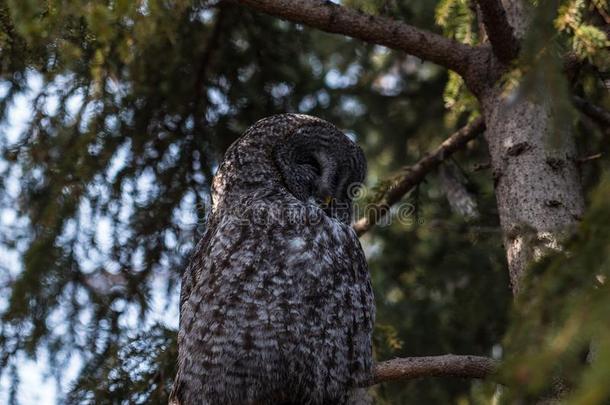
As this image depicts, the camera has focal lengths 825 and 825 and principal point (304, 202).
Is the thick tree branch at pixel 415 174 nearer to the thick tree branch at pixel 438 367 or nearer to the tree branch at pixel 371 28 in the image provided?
the tree branch at pixel 371 28

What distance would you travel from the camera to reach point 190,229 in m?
4.18

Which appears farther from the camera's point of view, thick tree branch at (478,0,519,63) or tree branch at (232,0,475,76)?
tree branch at (232,0,475,76)

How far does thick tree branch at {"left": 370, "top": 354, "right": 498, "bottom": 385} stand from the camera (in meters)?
2.74

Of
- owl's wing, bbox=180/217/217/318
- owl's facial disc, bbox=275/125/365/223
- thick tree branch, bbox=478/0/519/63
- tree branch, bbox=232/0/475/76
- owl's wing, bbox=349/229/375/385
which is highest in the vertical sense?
tree branch, bbox=232/0/475/76

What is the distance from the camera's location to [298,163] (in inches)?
133

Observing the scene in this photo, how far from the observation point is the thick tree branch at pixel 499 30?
3123 millimetres

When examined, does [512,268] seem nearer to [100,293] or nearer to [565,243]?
[565,243]

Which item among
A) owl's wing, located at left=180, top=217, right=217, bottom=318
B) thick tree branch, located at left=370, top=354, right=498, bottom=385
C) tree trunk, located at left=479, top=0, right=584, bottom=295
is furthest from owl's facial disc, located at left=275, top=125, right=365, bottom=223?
thick tree branch, located at left=370, top=354, right=498, bottom=385

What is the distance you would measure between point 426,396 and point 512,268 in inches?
74.0

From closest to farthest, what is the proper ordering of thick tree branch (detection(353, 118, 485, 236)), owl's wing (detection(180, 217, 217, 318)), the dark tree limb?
owl's wing (detection(180, 217, 217, 318)) → the dark tree limb → thick tree branch (detection(353, 118, 485, 236))

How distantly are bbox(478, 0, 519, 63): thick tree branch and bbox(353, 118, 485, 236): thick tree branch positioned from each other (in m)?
0.45

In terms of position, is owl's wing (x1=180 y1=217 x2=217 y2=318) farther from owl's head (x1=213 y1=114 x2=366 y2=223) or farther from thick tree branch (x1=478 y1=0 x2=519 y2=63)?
thick tree branch (x1=478 y1=0 x2=519 y2=63)

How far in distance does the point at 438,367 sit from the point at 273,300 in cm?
60

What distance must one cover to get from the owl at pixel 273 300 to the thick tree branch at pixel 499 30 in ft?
2.93
